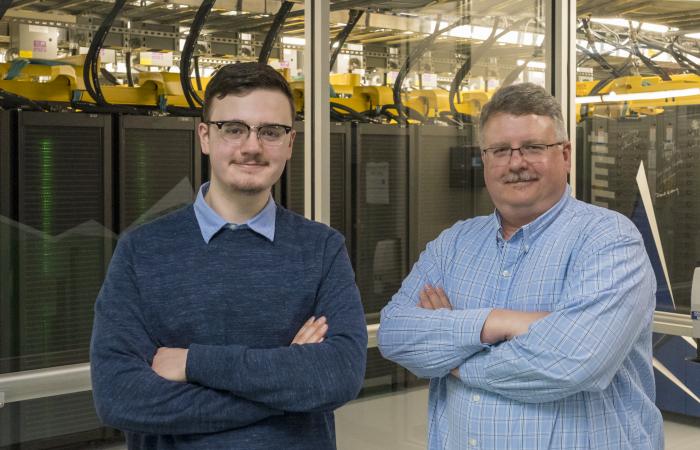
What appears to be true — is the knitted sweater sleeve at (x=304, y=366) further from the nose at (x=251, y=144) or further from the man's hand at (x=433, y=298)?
the man's hand at (x=433, y=298)

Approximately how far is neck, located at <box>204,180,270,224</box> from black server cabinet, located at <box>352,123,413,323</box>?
2.21 m

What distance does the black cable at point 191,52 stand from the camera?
11.2 ft

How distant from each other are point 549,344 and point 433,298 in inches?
12.9

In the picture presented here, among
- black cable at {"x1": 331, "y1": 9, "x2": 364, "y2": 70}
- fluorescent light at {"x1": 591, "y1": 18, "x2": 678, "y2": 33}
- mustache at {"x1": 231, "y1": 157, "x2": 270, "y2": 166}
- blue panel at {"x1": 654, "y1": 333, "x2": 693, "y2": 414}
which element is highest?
fluorescent light at {"x1": 591, "y1": 18, "x2": 678, "y2": 33}

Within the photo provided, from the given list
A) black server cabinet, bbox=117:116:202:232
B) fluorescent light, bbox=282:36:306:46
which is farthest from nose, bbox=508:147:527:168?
black server cabinet, bbox=117:116:202:232

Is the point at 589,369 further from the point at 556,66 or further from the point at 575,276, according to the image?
the point at 556,66

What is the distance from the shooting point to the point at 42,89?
320cm

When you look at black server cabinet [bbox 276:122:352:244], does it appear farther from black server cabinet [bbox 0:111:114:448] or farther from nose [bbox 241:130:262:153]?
nose [bbox 241:130:262:153]

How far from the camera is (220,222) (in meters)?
1.54

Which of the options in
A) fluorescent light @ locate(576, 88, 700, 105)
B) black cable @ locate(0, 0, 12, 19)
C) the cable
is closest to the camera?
black cable @ locate(0, 0, 12, 19)

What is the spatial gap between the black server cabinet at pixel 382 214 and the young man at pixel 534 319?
188 cm

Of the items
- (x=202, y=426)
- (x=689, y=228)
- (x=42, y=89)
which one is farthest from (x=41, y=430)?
(x=689, y=228)

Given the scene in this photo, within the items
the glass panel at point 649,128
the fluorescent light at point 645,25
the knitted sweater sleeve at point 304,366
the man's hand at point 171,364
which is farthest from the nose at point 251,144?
the fluorescent light at point 645,25

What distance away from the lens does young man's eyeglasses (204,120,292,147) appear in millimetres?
1518
